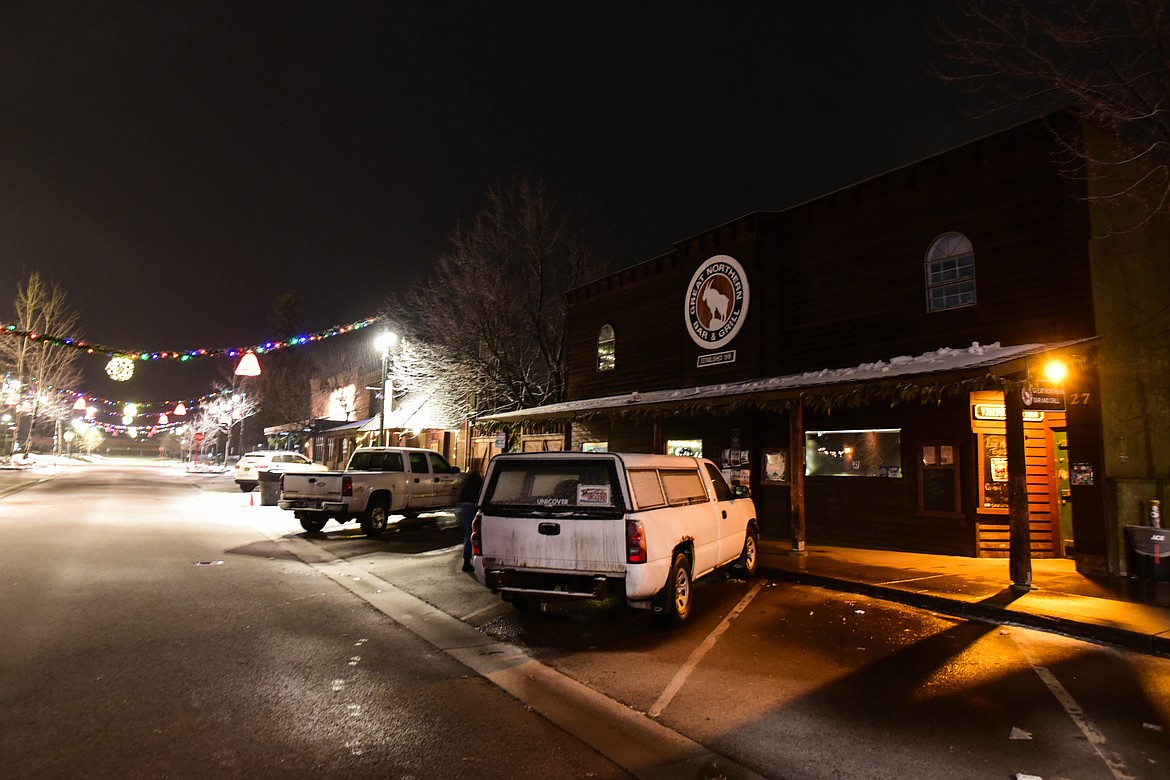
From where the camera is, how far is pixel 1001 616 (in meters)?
7.69

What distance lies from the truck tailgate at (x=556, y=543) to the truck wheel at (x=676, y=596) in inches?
30.7

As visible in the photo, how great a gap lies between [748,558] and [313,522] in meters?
9.66

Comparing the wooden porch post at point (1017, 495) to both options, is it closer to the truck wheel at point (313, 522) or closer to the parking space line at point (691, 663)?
the parking space line at point (691, 663)

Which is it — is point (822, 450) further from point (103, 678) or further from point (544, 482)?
point (103, 678)

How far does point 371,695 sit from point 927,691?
14.4ft

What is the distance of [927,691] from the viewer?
536 cm

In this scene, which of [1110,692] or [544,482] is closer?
[1110,692]

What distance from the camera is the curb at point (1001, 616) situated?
663 cm

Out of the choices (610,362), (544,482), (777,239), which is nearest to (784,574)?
(544,482)

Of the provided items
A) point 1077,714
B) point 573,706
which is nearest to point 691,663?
point 573,706

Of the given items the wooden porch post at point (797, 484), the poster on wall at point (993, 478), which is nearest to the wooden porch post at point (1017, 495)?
the poster on wall at point (993, 478)

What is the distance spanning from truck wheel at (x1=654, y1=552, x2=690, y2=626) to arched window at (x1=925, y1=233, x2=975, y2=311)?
8101 millimetres

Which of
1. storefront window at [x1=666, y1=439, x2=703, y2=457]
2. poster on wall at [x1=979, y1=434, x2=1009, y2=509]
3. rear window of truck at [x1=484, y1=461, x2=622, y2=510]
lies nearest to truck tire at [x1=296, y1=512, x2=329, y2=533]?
storefront window at [x1=666, y1=439, x2=703, y2=457]

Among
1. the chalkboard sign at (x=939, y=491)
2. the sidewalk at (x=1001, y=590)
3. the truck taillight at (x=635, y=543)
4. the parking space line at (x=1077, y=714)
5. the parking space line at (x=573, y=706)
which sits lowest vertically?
the parking space line at (x=573, y=706)
